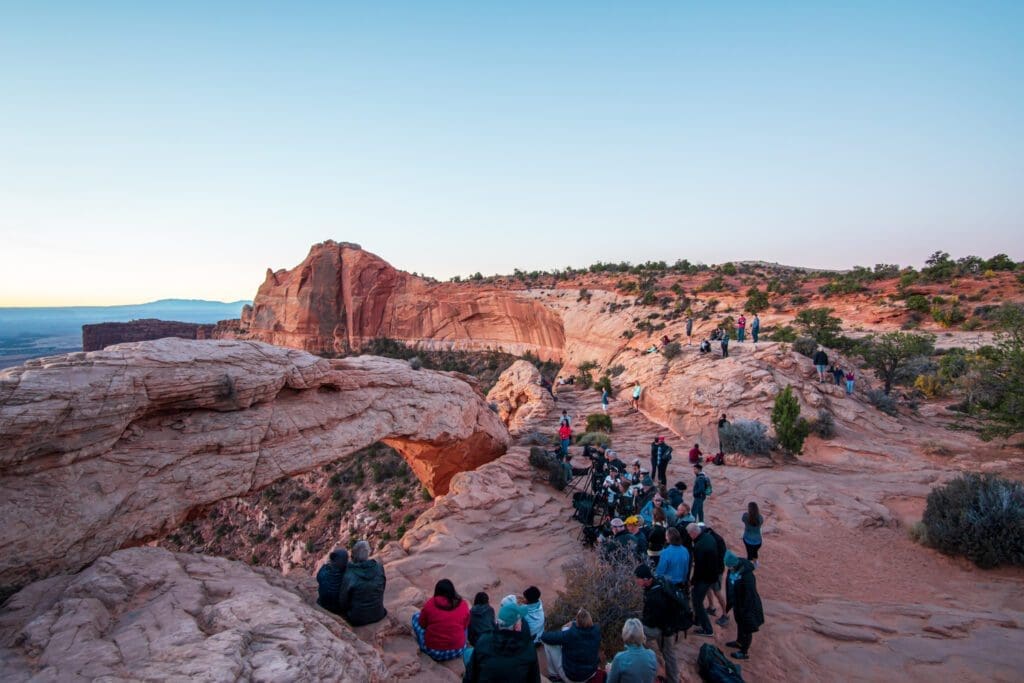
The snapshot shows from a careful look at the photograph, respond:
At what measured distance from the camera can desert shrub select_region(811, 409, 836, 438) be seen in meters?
15.0

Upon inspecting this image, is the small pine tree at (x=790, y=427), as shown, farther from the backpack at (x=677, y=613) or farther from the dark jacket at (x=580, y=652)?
the dark jacket at (x=580, y=652)

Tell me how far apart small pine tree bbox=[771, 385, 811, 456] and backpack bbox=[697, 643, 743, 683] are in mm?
9775

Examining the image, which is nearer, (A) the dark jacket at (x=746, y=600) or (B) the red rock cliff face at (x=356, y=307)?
(A) the dark jacket at (x=746, y=600)

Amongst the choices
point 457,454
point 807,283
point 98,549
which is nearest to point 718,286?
point 807,283

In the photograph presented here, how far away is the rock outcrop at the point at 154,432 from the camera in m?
6.46

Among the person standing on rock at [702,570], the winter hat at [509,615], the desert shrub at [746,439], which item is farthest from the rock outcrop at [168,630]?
the desert shrub at [746,439]

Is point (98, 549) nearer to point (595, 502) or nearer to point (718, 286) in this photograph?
point (595, 502)

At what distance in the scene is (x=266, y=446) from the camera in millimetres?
9297

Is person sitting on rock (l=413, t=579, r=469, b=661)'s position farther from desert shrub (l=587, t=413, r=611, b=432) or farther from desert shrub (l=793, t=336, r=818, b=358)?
desert shrub (l=793, t=336, r=818, b=358)

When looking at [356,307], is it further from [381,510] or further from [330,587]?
[330,587]

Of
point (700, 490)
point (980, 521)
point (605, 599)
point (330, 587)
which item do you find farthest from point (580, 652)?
point (980, 521)

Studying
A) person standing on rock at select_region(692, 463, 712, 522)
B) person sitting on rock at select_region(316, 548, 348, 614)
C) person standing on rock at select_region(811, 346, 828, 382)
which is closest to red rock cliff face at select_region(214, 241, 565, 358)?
person standing on rock at select_region(811, 346, 828, 382)

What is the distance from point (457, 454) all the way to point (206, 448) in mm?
7010

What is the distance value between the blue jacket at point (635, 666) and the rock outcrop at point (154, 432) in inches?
284
